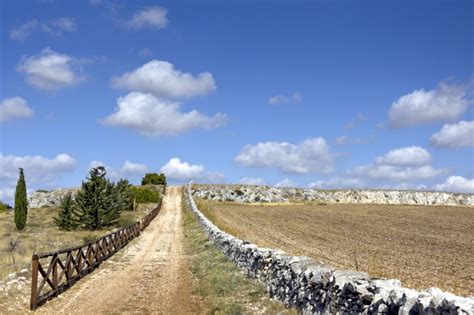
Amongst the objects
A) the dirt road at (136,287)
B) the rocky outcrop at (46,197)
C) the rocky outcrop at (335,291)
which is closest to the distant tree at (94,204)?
Result: the dirt road at (136,287)

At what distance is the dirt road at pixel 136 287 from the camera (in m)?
14.8

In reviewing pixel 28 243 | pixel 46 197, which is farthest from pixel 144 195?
pixel 28 243

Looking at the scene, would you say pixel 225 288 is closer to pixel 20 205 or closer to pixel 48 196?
pixel 20 205

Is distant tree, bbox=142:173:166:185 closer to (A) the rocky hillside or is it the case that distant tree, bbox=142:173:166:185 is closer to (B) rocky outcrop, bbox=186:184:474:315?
(A) the rocky hillside

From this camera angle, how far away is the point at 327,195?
89938mm

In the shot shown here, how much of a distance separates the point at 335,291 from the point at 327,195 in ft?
267

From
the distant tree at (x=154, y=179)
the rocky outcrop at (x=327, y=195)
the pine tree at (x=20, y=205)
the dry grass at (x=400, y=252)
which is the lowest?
the dry grass at (x=400, y=252)

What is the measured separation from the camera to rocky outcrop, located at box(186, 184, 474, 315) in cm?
689

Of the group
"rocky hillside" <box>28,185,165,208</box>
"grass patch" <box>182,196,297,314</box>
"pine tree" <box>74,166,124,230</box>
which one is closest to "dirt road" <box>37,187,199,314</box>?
"grass patch" <box>182,196,297,314</box>

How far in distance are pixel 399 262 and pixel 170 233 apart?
22.8m

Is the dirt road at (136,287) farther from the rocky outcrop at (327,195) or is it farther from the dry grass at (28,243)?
the rocky outcrop at (327,195)

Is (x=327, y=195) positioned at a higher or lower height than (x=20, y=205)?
higher

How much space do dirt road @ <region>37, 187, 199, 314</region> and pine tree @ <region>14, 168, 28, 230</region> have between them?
792 inches

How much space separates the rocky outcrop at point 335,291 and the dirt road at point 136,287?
2.60 metres
